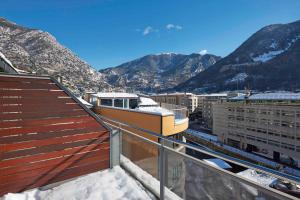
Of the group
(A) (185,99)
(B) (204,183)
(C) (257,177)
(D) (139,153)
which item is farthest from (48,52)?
(B) (204,183)

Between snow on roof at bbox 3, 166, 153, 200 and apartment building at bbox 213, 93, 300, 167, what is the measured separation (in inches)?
1806

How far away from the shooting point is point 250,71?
177 metres

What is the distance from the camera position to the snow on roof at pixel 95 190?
12.1 feet

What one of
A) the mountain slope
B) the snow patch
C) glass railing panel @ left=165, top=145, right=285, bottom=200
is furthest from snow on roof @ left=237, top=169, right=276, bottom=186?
the snow patch

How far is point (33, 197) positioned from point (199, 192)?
10.3 feet

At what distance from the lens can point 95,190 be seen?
154 inches

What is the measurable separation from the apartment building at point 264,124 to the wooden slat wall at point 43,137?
46.2m

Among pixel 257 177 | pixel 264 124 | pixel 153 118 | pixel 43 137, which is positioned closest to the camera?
pixel 43 137

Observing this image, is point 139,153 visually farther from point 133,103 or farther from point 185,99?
point 185,99

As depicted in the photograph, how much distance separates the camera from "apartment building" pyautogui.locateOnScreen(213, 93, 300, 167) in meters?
40.1

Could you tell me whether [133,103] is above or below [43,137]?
above

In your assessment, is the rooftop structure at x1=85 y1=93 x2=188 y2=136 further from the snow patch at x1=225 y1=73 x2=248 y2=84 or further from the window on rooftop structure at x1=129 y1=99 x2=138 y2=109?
the snow patch at x1=225 y1=73 x2=248 y2=84

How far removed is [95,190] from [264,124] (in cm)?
5025

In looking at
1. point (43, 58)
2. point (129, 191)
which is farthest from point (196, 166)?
point (43, 58)
